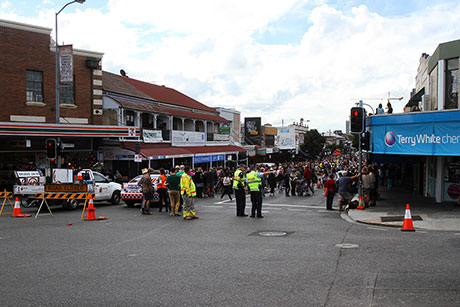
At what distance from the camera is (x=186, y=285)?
6441mm

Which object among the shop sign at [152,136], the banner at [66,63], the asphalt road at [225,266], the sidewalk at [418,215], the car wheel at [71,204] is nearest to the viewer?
the asphalt road at [225,266]

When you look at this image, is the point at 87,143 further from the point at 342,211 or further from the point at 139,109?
the point at 342,211

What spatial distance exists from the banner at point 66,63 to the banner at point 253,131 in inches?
1471

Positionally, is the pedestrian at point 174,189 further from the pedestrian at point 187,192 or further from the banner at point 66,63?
the banner at point 66,63

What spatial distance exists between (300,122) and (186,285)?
346ft

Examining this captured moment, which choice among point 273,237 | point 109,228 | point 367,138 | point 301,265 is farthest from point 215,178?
point 301,265

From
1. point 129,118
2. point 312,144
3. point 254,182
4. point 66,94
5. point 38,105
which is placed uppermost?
point 66,94

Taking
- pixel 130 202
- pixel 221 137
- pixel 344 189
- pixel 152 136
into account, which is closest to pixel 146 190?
pixel 130 202

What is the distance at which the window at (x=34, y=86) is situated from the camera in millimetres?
24750

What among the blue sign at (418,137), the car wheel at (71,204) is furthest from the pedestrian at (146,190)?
the blue sign at (418,137)

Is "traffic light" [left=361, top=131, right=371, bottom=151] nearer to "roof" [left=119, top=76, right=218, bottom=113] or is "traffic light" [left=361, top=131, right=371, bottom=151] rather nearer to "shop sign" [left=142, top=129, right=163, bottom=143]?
"shop sign" [left=142, top=129, right=163, bottom=143]

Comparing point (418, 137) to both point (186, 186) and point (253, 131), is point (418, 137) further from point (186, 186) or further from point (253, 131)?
point (253, 131)

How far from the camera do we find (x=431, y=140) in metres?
15.2

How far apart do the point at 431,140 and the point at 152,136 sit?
21.8 metres
